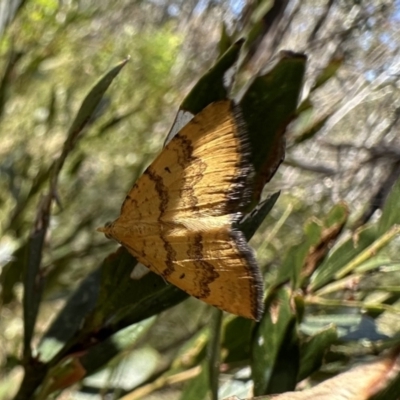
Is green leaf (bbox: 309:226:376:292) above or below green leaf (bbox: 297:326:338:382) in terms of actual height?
above

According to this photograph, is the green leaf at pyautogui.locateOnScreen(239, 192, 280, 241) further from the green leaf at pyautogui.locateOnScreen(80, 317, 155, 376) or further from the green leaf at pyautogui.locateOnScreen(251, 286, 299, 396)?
the green leaf at pyautogui.locateOnScreen(80, 317, 155, 376)

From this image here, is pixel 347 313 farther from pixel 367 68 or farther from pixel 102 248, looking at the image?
pixel 367 68

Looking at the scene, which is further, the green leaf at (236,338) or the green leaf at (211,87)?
the green leaf at (236,338)

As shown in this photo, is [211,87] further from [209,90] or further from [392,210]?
[392,210]

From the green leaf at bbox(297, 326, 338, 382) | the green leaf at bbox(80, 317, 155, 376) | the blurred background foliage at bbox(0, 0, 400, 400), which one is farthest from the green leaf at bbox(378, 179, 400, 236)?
the green leaf at bbox(80, 317, 155, 376)

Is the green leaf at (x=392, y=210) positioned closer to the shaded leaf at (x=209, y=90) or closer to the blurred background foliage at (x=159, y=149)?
the blurred background foliage at (x=159, y=149)

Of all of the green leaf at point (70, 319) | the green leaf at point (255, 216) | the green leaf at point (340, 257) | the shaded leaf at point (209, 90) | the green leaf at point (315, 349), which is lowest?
the green leaf at point (315, 349)

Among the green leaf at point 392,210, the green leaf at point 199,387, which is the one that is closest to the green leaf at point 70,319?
the green leaf at point 199,387

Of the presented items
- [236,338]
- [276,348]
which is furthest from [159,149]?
[276,348]

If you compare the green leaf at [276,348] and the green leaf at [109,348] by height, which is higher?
the green leaf at [109,348]

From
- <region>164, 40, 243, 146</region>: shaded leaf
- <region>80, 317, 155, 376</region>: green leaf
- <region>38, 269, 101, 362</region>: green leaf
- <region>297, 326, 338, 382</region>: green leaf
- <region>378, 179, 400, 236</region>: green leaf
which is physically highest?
<region>164, 40, 243, 146</region>: shaded leaf
